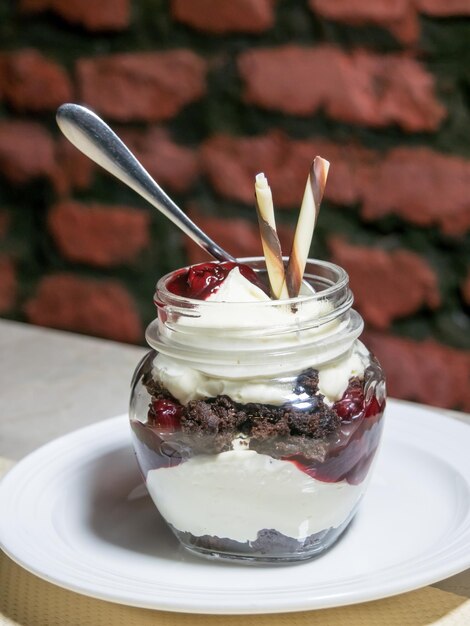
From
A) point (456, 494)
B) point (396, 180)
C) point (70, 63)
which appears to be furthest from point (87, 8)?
point (456, 494)

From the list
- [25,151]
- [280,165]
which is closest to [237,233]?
[280,165]

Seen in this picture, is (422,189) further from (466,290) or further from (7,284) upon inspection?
(7,284)

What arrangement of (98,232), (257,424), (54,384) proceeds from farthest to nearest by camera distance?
(98,232)
(54,384)
(257,424)

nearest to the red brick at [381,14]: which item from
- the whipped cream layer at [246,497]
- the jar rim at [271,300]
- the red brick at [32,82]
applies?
the red brick at [32,82]

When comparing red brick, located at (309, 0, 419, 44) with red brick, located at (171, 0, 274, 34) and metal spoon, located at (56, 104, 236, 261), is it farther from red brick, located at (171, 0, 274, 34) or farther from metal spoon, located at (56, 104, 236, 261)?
metal spoon, located at (56, 104, 236, 261)

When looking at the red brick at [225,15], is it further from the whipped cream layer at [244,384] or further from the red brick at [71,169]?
the whipped cream layer at [244,384]

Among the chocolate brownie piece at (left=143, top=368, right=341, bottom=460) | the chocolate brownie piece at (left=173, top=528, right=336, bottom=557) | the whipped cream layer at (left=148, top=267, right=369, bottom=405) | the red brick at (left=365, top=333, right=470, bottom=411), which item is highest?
the whipped cream layer at (left=148, top=267, right=369, bottom=405)

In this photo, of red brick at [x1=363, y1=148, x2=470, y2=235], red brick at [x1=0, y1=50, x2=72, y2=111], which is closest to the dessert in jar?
red brick at [x1=363, y1=148, x2=470, y2=235]
